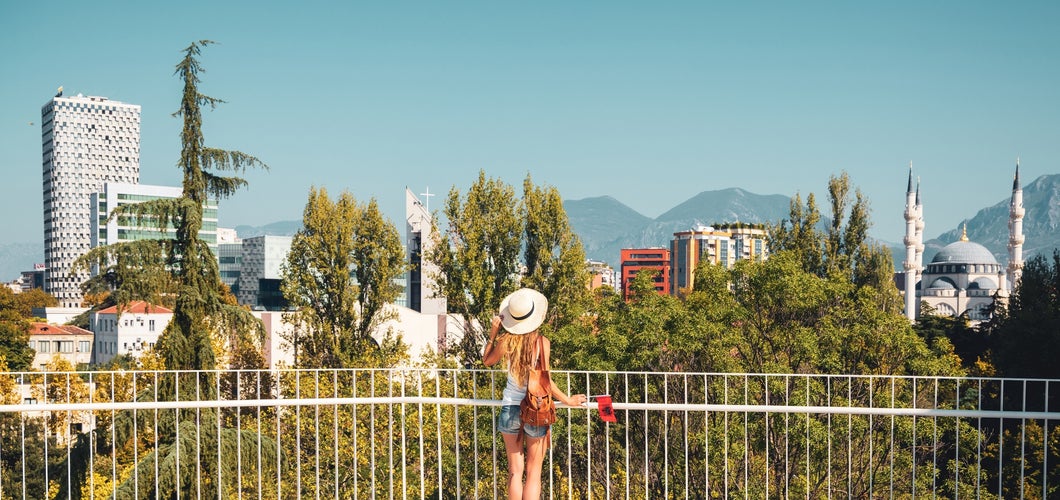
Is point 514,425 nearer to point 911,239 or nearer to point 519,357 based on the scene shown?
point 519,357

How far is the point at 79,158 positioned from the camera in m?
188

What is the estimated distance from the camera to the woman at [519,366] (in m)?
5.37

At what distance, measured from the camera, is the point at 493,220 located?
92.0ft

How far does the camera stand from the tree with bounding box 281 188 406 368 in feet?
92.9

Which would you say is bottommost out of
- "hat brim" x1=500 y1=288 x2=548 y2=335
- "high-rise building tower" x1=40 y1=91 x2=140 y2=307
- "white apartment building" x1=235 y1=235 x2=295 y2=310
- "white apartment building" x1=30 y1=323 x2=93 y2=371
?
"white apartment building" x1=30 y1=323 x2=93 y2=371

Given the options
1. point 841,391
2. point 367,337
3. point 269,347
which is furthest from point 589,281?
point 269,347

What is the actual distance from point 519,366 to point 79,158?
205530mm

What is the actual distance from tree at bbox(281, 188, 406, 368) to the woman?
888 inches

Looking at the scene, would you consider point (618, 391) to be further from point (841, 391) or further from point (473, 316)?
point (473, 316)

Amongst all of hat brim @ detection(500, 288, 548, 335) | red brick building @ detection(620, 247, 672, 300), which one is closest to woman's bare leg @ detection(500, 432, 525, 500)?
hat brim @ detection(500, 288, 548, 335)

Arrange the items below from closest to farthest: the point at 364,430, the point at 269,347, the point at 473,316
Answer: the point at 364,430 < the point at 473,316 < the point at 269,347

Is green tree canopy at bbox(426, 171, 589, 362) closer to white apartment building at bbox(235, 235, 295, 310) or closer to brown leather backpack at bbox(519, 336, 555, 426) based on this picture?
brown leather backpack at bbox(519, 336, 555, 426)

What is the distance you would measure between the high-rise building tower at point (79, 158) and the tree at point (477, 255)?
165894mm

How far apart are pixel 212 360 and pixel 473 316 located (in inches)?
595
